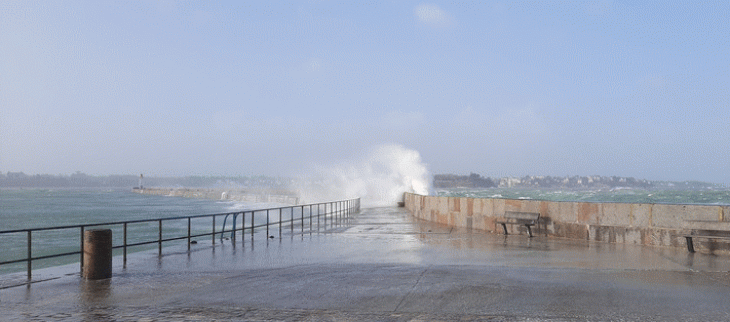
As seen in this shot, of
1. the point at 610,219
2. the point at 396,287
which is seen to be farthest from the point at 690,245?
the point at 396,287

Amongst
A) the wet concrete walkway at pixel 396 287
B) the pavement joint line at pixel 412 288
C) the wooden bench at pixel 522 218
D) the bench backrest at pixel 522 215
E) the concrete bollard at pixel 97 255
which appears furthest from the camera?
the bench backrest at pixel 522 215

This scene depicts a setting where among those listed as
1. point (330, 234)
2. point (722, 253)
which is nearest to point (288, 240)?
point (330, 234)

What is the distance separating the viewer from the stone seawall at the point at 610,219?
47.6 ft

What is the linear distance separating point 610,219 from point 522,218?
8.77 ft

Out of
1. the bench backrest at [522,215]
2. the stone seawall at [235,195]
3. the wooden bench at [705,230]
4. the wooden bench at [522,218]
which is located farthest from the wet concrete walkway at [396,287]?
the stone seawall at [235,195]

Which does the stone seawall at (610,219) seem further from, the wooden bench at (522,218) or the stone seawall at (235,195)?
the stone seawall at (235,195)

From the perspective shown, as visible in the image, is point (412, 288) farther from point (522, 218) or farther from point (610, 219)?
point (522, 218)

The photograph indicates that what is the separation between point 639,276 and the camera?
1031 centimetres

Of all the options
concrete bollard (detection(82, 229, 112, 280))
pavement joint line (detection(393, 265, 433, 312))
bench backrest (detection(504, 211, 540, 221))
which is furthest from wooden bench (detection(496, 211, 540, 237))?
concrete bollard (detection(82, 229, 112, 280))

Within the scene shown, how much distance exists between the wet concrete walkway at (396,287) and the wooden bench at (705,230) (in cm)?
41

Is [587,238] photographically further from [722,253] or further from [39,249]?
[39,249]

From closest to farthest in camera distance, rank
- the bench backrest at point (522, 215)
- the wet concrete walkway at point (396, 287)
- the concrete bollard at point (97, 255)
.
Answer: the wet concrete walkway at point (396, 287), the concrete bollard at point (97, 255), the bench backrest at point (522, 215)

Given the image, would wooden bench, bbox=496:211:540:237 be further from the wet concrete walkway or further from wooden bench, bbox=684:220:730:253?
wooden bench, bbox=684:220:730:253

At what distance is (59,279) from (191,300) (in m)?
3.51
